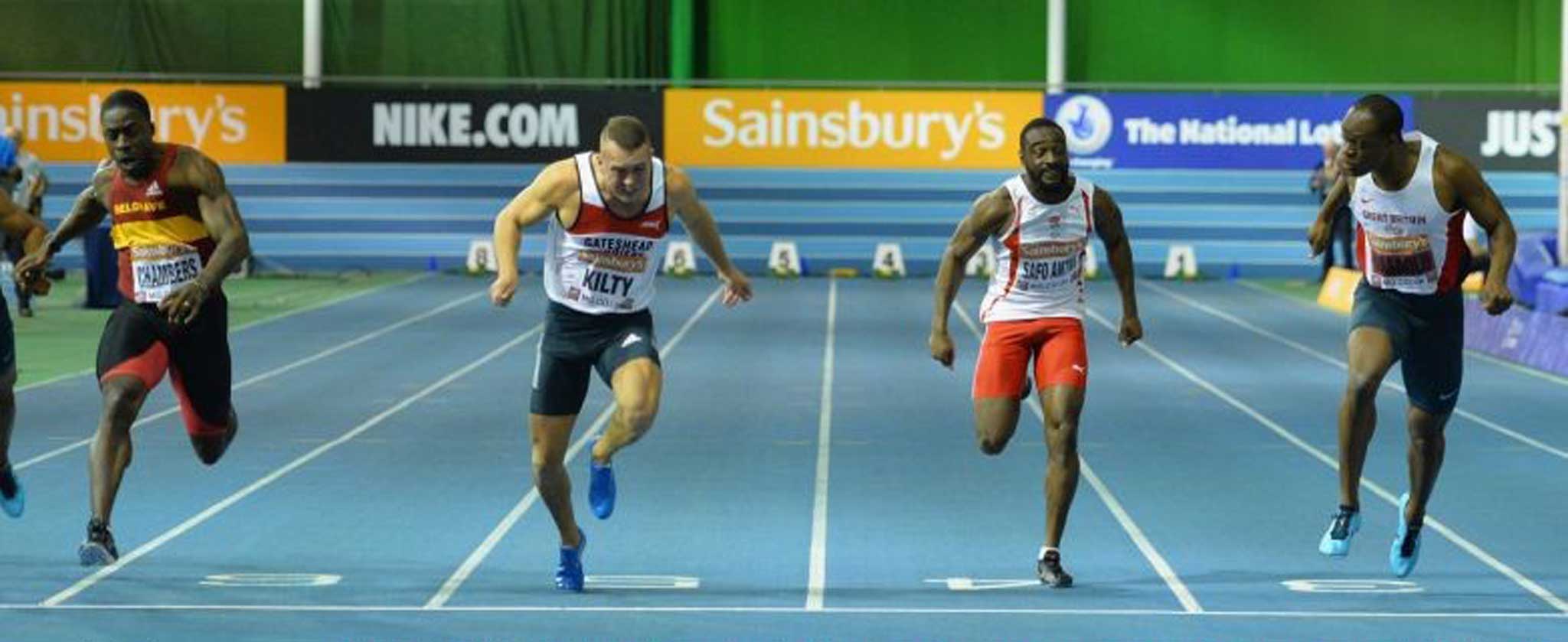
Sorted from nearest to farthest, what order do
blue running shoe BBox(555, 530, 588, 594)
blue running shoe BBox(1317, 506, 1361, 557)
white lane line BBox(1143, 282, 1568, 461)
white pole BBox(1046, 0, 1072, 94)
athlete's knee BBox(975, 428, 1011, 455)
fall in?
blue running shoe BBox(555, 530, 588, 594)
athlete's knee BBox(975, 428, 1011, 455)
blue running shoe BBox(1317, 506, 1361, 557)
white lane line BBox(1143, 282, 1568, 461)
white pole BBox(1046, 0, 1072, 94)

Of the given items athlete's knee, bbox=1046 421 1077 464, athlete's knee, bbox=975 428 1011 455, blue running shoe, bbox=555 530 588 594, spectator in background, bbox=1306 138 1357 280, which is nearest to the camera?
blue running shoe, bbox=555 530 588 594

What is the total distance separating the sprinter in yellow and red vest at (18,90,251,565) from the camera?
35.0 ft

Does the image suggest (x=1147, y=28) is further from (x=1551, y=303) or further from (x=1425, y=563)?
(x=1425, y=563)

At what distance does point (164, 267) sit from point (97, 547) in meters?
1.02

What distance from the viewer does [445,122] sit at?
38.2 metres

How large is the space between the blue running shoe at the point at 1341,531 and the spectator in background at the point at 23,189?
1558 cm

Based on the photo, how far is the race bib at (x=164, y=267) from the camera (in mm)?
10844

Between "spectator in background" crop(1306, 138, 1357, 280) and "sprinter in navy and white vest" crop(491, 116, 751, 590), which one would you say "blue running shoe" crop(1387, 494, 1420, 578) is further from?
"spectator in background" crop(1306, 138, 1357, 280)

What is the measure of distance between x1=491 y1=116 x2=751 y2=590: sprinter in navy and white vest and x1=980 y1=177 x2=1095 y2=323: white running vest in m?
1.03

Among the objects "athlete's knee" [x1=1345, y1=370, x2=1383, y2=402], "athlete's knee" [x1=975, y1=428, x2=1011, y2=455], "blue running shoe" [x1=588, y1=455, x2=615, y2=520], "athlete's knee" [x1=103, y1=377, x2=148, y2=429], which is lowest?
"blue running shoe" [x1=588, y1=455, x2=615, y2=520]

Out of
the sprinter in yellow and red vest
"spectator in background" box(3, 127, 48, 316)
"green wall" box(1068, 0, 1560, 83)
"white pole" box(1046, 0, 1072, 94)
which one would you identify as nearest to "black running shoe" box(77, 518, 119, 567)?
the sprinter in yellow and red vest

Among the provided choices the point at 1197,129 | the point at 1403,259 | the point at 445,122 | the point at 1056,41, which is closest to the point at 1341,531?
the point at 1403,259

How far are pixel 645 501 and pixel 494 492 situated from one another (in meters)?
0.80

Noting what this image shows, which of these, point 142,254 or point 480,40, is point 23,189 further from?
point 142,254
